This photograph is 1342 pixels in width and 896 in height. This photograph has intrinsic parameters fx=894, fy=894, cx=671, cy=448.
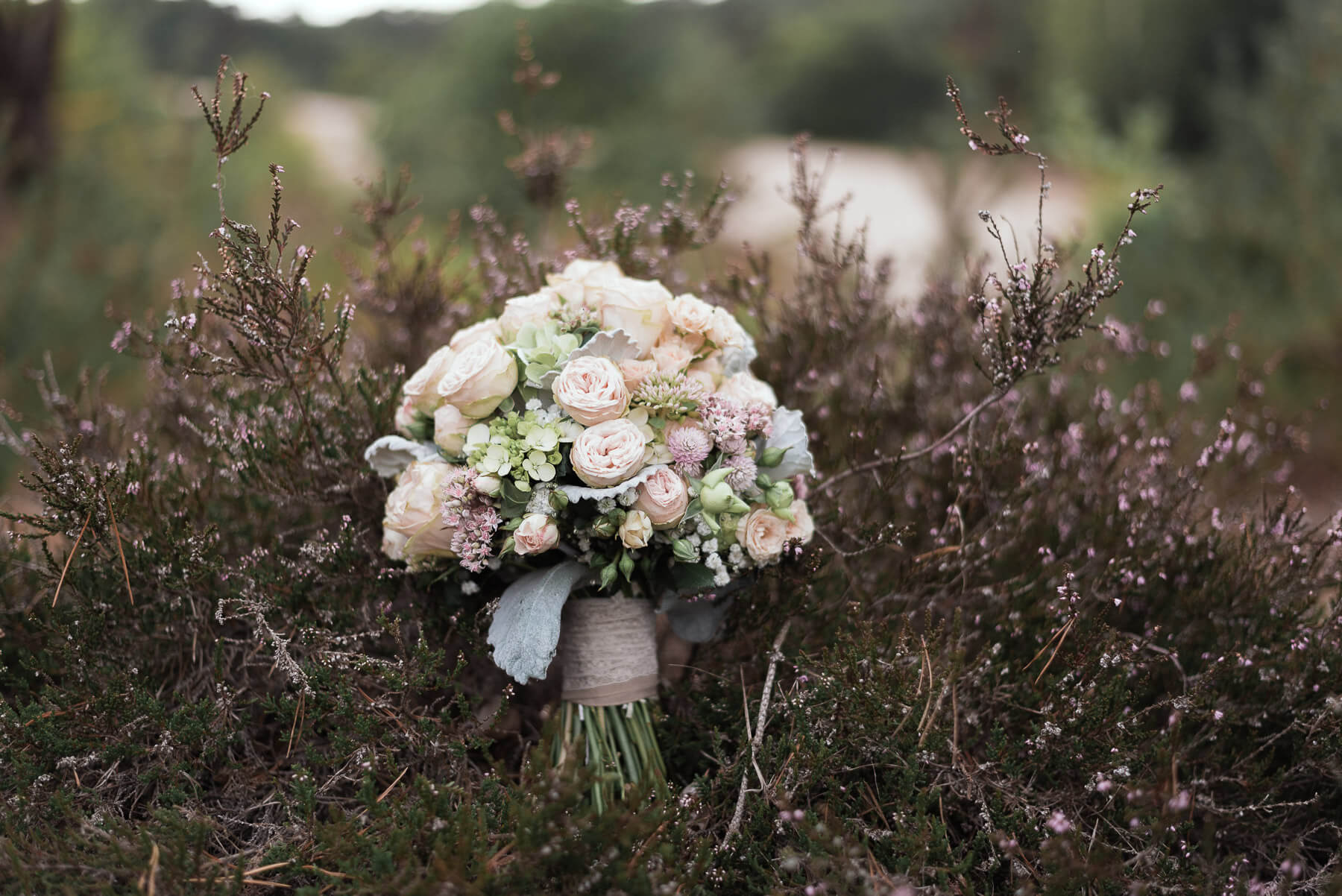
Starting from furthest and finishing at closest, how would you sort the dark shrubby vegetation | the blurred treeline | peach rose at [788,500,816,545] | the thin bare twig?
the blurred treeline < peach rose at [788,500,816,545] < the thin bare twig < the dark shrubby vegetation

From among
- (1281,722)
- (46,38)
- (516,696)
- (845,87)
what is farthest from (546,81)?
(845,87)

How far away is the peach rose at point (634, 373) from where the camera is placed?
1.50 meters

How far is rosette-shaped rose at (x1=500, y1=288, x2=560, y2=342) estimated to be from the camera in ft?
5.25

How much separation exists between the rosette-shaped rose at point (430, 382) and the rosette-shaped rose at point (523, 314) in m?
0.11

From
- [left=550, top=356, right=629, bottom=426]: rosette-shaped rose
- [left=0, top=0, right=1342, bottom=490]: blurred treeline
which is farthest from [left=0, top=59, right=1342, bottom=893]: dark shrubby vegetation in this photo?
[left=0, top=0, right=1342, bottom=490]: blurred treeline

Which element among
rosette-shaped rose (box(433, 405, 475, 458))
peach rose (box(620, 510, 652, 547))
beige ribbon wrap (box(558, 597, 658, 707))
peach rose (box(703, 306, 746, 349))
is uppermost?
peach rose (box(703, 306, 746, 349))

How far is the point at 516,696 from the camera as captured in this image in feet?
6.18

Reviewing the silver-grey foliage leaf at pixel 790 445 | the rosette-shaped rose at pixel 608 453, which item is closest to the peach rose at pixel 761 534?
the silver-grey foliage leaf at pixel 790 445

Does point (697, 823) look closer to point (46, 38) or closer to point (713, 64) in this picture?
point (46, 38)

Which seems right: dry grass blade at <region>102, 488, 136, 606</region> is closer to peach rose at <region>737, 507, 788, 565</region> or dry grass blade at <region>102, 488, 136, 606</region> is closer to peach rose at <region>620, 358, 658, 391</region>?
peach rose at <region>620, 358, 658, 391</region>

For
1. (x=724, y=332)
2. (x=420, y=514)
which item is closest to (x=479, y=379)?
(x=420, y=514)

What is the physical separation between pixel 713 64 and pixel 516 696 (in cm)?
1406

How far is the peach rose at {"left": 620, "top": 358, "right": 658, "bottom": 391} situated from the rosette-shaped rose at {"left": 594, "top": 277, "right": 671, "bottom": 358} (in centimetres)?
6

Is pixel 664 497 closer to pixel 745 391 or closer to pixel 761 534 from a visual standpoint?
pixel 761 534
